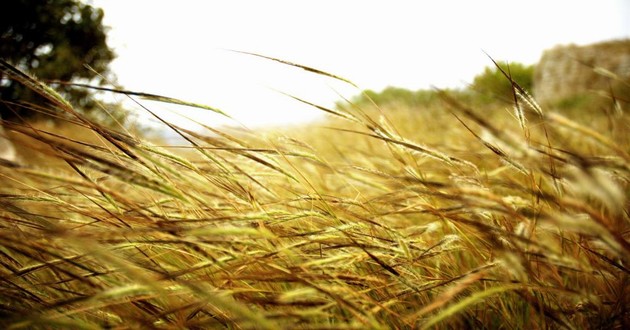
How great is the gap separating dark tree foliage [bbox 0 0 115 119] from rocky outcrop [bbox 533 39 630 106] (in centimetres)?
984

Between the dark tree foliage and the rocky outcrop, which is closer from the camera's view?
the dark tree foliage

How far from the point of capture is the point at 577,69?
8.77 meters

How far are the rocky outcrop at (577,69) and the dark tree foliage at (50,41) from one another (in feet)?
32.3

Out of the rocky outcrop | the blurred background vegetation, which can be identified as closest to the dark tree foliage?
the blurred background vegetation

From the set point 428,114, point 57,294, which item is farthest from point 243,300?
point 428,114

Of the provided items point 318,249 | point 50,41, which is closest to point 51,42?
point 50,41

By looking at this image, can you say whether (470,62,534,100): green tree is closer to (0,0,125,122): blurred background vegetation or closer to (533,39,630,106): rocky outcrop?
(0,0,125,122): blurred background vegetation

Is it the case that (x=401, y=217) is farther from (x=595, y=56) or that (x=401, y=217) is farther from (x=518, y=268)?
(x=595, y=56)

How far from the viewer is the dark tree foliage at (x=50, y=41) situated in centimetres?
516

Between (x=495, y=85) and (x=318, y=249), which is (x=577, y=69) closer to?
(x=495, y=85)

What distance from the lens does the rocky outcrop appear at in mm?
7914

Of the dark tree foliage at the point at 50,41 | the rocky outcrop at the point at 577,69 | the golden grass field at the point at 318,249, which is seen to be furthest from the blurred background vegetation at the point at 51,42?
the rocky outcrop at the point at 577,69

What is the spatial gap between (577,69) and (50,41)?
12.4 m

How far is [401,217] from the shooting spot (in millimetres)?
1038
